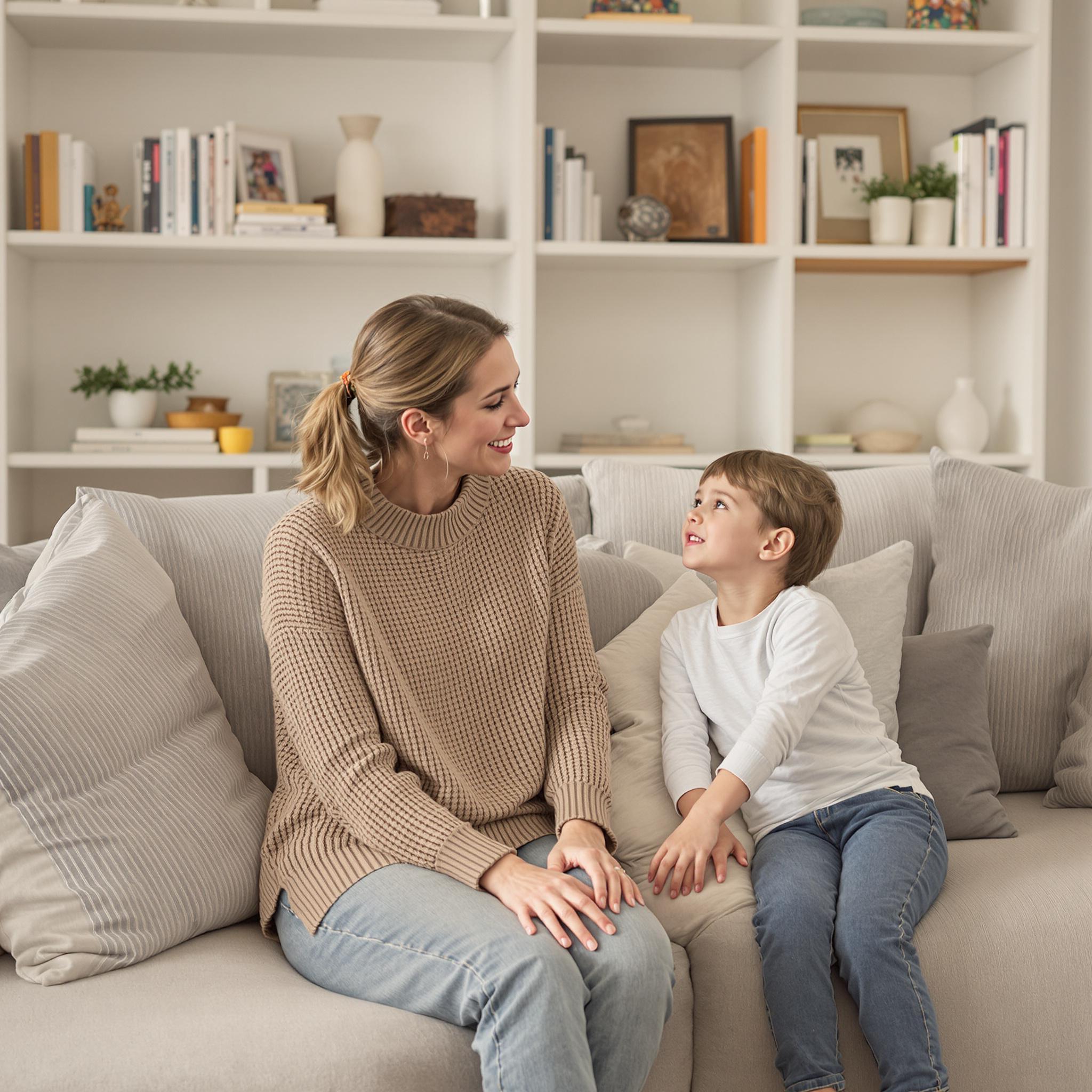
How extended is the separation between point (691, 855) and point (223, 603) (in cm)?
72

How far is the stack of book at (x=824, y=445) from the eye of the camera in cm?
310

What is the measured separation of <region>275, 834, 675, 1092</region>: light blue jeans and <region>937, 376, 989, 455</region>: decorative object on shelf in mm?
2206

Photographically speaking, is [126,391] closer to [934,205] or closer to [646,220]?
[646,220]

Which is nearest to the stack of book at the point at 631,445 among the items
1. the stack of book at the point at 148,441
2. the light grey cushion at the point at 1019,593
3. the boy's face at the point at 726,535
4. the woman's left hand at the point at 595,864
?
the stack of book at the point at 148,441

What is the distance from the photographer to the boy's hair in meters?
1.67

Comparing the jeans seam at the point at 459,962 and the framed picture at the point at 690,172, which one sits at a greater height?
the framed picture at the point at 690,172

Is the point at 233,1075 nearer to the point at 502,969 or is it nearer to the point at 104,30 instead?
the point at 502,969

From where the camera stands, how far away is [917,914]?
142 centimetres

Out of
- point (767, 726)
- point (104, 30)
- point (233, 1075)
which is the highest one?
point (104, 30)

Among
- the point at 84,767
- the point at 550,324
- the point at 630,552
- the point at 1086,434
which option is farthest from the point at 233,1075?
the point at 1086,434

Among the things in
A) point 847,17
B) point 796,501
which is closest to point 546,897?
point 796,501

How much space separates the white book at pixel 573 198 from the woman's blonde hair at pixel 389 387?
5.12 feet

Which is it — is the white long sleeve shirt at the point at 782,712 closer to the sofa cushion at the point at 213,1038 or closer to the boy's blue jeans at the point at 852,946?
the boy's blue jeans at the point at 852,946

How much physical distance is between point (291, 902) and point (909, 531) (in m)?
1.22
